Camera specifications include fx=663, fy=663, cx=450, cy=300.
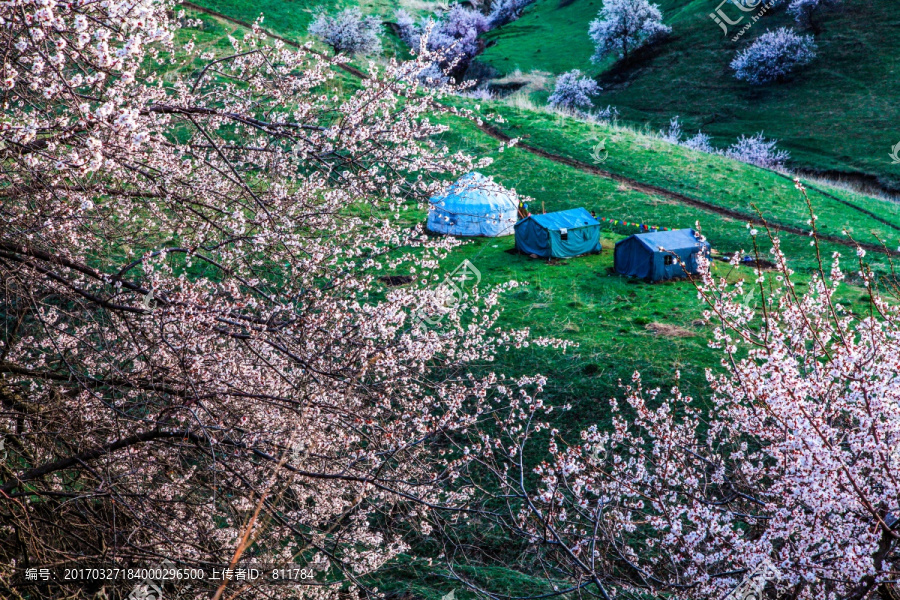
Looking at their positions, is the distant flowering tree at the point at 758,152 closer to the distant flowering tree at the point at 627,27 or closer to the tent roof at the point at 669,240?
the distant flowering tree at the point at 627,27

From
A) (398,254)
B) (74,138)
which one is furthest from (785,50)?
(74,138)

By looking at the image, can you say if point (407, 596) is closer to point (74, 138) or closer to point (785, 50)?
point (74, 138)

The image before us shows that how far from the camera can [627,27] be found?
161 ft

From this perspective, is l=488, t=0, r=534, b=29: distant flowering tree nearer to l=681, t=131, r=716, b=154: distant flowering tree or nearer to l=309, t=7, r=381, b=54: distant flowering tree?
l=309, t=7, r=381, b=54: distant flowering tree

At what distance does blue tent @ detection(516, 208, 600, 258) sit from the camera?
20.5 meters

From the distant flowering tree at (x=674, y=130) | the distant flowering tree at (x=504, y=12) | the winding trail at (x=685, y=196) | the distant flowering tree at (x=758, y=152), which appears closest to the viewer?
the winding trail at (x=685, y=196)

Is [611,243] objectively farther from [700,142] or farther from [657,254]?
[700,142]

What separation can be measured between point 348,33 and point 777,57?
27555mm

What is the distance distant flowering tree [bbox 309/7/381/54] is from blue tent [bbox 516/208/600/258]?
978 inches

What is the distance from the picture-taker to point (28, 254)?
4.63 metres

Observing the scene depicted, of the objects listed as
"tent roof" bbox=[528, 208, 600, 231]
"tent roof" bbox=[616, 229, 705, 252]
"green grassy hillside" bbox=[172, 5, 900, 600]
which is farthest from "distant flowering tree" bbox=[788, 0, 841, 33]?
"tent roof" bbox=[616, 229, 705, 252]

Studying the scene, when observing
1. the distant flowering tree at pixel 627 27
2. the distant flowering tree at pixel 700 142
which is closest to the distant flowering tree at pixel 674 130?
the distant flowering tree at pixel 700 142

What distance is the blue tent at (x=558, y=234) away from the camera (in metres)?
20.5

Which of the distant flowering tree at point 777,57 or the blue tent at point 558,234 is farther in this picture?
the distant flowering tree at point 777,57
